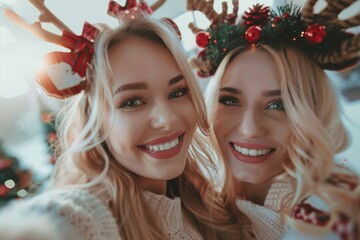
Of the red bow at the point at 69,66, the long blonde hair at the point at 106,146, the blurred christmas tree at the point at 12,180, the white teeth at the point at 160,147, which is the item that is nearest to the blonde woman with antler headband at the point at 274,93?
the long blonde hair at the point at 106,146

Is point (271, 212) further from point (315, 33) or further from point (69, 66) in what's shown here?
point (69, 66)

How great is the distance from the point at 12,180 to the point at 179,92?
911 millimetres

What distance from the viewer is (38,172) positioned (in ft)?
5.31

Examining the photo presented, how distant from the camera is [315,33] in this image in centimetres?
89

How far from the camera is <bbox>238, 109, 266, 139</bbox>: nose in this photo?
0.91 meters

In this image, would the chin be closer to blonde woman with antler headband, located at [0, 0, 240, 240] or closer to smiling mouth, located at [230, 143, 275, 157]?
smiling mouth, located at [230, 143, 275, 157]

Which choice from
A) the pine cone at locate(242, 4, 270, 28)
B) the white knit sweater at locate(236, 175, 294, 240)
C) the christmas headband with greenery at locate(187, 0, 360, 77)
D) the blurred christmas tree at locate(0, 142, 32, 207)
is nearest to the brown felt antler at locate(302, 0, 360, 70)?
the christmas headband with greenery at locate(187, 0, 360, 77)

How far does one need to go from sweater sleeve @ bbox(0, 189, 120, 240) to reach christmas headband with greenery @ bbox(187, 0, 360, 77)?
0.59 metres

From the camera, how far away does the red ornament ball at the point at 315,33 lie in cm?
89

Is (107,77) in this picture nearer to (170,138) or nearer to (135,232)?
(170,138)

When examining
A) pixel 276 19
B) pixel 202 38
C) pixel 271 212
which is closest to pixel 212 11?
pixel 202 38

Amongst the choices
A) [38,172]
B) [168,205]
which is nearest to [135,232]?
[168,205]

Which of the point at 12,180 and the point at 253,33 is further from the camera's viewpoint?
the point at 12,180

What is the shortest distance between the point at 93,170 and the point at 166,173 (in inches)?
7.4
